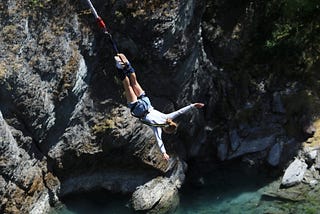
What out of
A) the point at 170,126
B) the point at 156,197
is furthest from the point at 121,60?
the point at 156,197

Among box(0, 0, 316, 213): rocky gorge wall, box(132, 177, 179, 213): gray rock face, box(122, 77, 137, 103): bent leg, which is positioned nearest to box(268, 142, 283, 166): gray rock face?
box(0, 0, 316, 213): rocky gorge wall

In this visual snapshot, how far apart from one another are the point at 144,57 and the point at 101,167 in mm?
3691

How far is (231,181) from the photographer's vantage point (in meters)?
16.8

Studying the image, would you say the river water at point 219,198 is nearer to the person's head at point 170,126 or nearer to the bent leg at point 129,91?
the person's head at point 170,126

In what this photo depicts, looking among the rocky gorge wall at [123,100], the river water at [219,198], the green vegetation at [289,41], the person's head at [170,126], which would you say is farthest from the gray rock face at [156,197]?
the green vegetation at [289,41]

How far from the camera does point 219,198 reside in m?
16.2

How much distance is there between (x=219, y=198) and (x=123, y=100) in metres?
4.32

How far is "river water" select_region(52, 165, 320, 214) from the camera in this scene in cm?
1550

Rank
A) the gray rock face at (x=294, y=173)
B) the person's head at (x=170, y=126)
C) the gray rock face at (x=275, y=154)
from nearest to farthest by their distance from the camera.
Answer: the person's head at (x=170, y=126) < the gray rock face at (x=294, y=173) < the gray rock face at (x=275, y=154)

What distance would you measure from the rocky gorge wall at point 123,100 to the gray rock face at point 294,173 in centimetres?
34

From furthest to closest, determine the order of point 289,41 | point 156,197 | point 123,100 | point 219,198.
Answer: point 289,41
point 219,198
point 156,197
point 123,100

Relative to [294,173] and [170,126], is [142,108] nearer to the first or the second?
[170,126]

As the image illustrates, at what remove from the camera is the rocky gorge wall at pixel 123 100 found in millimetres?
13523

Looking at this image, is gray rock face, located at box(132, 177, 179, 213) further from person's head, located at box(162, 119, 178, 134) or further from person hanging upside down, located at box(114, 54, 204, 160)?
person's head, located at box(162, 119, 178, 134)
